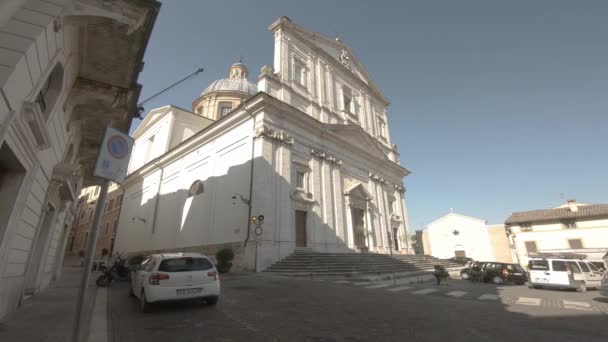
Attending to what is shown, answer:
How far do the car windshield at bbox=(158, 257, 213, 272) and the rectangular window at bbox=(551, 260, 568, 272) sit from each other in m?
15.1

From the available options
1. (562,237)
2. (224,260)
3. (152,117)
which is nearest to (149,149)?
(152,117)

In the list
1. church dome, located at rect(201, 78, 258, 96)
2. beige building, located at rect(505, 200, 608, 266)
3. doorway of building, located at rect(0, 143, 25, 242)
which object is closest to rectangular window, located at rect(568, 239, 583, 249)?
beige building, located at rect(505, 200, 608, 266)

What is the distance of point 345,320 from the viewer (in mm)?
5746

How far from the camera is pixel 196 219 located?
21.0 meters

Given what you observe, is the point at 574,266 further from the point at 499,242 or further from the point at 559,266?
the point at 499,242

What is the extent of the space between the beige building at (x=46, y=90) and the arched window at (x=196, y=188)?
12911mm

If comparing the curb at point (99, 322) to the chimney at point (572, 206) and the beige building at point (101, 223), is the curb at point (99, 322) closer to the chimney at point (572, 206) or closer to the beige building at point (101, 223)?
the beige building at point (101, 223)

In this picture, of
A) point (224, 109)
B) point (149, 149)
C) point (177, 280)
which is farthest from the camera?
point (224, 109)

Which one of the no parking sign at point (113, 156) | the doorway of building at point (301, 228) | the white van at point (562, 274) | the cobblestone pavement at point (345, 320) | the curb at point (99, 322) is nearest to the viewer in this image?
the no parking sign at point (113, 156)

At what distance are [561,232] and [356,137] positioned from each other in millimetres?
27651

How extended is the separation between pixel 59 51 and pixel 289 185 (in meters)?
13.8

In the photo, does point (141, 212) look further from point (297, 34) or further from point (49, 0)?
point (49, 0)

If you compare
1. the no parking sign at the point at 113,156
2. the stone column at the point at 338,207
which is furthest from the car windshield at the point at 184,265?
the stone column at the point at 338,207

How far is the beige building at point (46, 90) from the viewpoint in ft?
14.1
